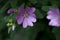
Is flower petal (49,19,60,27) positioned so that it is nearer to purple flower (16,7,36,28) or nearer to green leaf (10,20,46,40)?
purple flower (16,7,36,28)

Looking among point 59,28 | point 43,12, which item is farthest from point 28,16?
point 59,28

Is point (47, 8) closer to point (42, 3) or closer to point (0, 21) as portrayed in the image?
point (42, 3)

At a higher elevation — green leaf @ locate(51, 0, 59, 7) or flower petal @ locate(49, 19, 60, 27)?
green leaf @ locate(51, 0, 59, 7)

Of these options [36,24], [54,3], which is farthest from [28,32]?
[54,3]

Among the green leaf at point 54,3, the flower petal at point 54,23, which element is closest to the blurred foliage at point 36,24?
the green leaf at point 54,3

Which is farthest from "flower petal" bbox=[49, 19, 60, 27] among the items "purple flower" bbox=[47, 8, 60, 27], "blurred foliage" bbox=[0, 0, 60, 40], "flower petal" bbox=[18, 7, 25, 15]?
"flower petal" bbox=[18, 7, 25, 15]

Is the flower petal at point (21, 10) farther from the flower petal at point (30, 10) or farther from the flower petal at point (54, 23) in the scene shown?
the flower petal at point (54, 23)

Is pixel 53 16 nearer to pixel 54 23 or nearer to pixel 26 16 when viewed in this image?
pixel 54 23

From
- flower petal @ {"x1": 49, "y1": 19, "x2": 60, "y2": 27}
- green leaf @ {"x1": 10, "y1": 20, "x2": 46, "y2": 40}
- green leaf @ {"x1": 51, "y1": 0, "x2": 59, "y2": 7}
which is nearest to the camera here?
flower petal @ {"x1": 49, "y1": 19, "x2": 60, "y2": 27}

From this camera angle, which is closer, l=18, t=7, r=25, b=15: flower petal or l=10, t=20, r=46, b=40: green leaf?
l=18, t=7, r=25, b=15: flower petal
